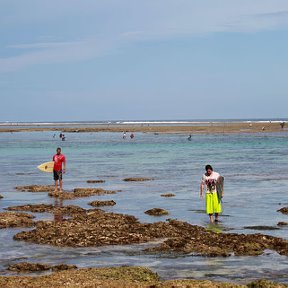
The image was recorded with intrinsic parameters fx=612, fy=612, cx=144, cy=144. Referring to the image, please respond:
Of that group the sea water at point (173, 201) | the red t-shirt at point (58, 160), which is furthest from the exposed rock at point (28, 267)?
the red t-shirt at point (58, 160)

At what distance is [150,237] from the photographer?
18.6 meters

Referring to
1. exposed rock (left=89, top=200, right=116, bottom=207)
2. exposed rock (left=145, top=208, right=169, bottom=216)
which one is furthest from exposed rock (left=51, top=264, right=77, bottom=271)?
exposed rock (left=89, top=200, right=116, bottom=207)

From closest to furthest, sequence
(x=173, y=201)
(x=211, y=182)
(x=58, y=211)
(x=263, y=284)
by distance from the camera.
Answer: (x=263, y=284) < (x=211, y=182) < (x=58, y=211) < (x=173, y=201)

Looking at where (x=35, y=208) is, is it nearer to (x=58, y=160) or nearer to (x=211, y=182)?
(x=58, y=160)

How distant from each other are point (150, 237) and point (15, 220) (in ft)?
18.5

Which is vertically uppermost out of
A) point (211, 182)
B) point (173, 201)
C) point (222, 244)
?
point (211, 182)

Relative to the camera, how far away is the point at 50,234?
18.8 metres

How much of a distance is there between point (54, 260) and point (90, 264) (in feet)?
3.53

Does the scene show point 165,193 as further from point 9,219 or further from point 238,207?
point 9,219

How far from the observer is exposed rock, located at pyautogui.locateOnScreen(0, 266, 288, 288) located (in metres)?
12.4

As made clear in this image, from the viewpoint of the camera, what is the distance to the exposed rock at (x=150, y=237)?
55.2ft

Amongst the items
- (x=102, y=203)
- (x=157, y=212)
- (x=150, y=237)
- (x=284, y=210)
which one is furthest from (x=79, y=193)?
(x=150, y=237)

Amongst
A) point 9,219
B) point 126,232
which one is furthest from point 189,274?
point 9,219

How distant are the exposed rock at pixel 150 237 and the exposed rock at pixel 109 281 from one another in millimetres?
3202
